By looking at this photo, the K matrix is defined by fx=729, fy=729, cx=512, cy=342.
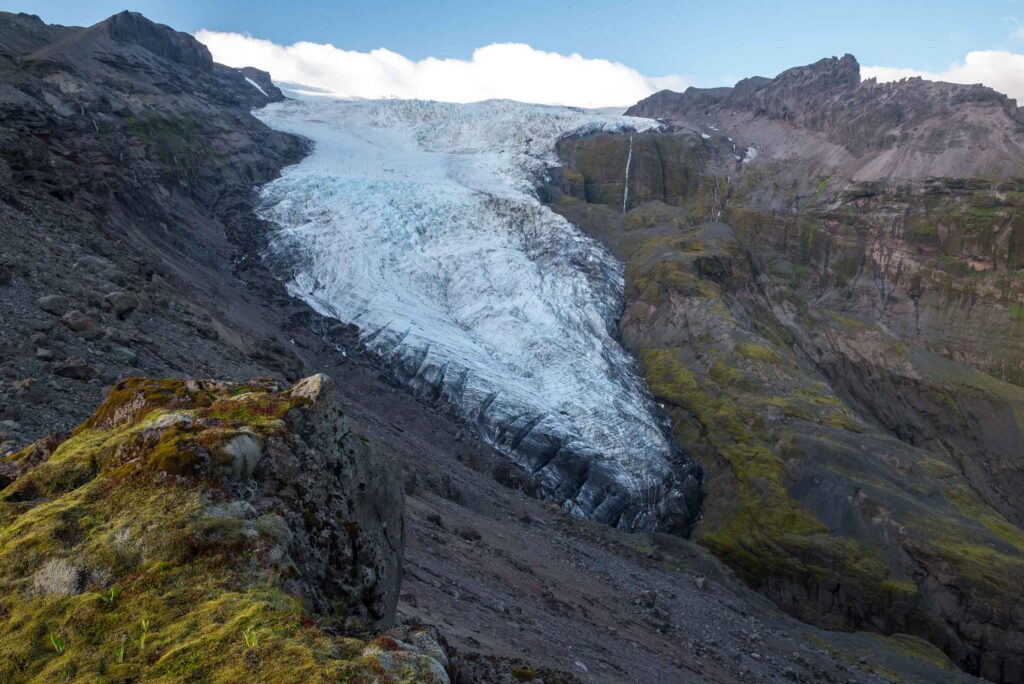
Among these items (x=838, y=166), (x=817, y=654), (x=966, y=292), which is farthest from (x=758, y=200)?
(x=817, y=654)

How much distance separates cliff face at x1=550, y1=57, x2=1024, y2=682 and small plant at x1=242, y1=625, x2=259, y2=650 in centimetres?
2618

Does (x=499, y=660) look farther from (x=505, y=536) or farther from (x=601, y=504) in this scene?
(x=601, y=504)

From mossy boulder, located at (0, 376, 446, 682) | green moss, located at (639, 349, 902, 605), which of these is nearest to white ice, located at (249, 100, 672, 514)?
green moss, located at (639, 349, 902, 605)

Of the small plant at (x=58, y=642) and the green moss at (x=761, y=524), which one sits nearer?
the small plant at (x=58, y=642)

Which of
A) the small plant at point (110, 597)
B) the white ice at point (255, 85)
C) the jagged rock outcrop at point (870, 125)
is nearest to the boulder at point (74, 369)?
the small plant at point (110, 597)

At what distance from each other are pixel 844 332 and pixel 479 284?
23.1 m

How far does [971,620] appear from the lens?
25.2 metres

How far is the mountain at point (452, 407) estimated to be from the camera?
557 centimetres

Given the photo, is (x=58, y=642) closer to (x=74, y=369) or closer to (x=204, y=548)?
(x=204, y=548)

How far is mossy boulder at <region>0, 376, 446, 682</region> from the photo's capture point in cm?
456

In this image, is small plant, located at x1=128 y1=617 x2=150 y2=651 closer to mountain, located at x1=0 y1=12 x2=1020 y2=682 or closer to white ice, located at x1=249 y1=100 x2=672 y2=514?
mountain, located at x1=0 y1=12 x2=1020 y2=682

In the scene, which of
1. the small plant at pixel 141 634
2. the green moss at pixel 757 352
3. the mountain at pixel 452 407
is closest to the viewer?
the small plant at pixel 141 634

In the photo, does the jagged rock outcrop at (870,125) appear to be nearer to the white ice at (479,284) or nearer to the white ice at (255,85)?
the white ice at (479,284)

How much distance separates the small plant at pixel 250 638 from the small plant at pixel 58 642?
1.18 meters
